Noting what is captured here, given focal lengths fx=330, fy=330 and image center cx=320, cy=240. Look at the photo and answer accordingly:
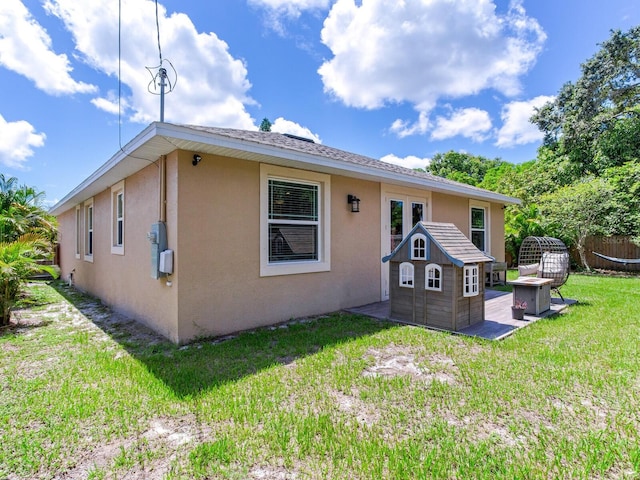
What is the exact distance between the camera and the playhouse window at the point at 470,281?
5.17 meters

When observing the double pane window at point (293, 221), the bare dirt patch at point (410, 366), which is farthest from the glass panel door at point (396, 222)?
the bare dirt patch at point (410, 366)

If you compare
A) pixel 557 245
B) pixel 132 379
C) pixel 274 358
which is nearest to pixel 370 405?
pixel 274 358

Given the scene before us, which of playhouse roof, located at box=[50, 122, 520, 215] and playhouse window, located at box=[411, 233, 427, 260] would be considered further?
playhouse window, located at box=[411, 233, 427, 260]

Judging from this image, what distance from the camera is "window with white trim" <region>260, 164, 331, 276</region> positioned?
552cm

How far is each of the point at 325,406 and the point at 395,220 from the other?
5.64m

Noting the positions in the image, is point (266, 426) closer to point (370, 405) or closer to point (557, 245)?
point (370, 405)

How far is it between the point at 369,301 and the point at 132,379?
489 cm

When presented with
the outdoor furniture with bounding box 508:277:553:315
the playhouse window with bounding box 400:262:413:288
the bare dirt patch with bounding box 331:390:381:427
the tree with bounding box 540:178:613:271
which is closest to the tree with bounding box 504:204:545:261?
the tree with bounding box 540:178:613:271

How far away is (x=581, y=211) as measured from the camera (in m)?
13.3

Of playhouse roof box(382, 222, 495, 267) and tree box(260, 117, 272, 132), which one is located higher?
tree box(260, 117, 272, 132)

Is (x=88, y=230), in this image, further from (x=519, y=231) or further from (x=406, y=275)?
(x=519, y=231)

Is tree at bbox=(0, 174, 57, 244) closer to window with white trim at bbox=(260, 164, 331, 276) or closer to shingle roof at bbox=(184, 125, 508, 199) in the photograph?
shingle roof at bbox=(184, 125, 508, 199)

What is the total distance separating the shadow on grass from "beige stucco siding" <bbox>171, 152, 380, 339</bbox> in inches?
10.3

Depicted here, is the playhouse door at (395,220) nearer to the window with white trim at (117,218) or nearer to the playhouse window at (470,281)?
the playhouse window at (470,281)
